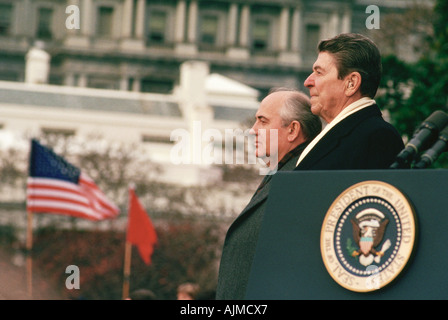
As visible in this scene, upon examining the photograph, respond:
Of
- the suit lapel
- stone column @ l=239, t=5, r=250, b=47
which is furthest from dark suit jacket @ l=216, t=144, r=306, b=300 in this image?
stone column @ l=239, t=5, r=250, b=47

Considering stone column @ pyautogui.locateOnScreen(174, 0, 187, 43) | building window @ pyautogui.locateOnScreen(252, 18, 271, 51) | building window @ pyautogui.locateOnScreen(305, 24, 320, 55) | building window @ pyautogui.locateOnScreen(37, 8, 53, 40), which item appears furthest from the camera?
building window @ pyautogui.locateOnScreen(305, 24, 320, 55)

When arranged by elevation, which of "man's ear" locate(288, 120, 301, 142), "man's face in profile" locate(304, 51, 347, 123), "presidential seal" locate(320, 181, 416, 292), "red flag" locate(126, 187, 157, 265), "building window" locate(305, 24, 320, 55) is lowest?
"red flag" locate(126, 187, 157, 265)

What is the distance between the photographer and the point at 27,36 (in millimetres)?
59156

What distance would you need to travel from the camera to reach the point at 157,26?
6219 cm

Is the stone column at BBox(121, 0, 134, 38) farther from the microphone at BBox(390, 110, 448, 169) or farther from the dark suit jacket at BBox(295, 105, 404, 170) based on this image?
the microphone at BBox(390, 110, 448, 169)

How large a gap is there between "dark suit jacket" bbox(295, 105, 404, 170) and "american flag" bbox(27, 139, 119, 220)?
14735 millimetres

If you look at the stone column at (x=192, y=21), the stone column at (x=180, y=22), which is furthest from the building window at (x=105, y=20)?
the stone column at (x=192, y=21)

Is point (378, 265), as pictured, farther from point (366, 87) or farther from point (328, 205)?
point (366, 87)

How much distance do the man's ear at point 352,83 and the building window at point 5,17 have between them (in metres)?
58.3

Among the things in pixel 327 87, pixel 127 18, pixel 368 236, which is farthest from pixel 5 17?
pixel 368 236

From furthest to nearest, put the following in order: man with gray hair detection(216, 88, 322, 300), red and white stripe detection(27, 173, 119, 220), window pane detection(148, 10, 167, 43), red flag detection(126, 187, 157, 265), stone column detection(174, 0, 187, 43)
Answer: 1. window pane detection(148, 10, 167, 43)
2. stone column detection(174, 0, 187, 43)
3. red flag detection(126, 187, 157, 265)
4. red and white stripe detection(27, 173, 119, 220)
5. man with gray hair detection(216, 88, 322, 300)

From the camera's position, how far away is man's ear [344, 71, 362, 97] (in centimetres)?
320

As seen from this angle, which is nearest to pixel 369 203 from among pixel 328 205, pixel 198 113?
pixel 328 205

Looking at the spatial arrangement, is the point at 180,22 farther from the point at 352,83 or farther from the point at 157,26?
the point at 352,83
